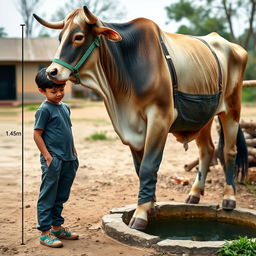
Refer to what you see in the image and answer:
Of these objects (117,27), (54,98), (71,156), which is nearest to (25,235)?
(71,156)

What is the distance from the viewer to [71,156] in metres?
4.05

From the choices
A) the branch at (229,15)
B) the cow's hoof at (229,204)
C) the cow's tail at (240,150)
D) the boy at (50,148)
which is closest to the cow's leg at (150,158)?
the boy at (50,148)

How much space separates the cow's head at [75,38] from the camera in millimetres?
3881

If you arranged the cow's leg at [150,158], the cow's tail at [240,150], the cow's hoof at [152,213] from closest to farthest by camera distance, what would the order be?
the cow's leg at [150,158], the cow's hoof at [152,213], the cow's tail at [240,150]

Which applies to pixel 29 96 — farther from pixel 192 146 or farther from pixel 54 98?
pixel 54 98

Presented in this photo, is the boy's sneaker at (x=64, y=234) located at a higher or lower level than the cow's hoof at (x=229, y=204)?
lower

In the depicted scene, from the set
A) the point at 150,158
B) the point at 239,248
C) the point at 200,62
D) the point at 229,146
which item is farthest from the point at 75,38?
the point at 229,146

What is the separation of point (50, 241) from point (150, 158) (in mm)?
1103

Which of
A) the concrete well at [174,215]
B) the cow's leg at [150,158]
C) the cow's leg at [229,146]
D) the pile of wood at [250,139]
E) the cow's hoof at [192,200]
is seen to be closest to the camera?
the concrete well at [174,215]

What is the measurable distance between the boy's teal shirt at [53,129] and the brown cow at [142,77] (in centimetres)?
29

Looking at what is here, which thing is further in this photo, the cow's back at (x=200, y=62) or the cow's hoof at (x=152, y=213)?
the cow's back at (x=200, y=62)

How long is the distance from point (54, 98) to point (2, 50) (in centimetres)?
1953

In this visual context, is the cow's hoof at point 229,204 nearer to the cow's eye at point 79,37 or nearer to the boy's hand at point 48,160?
the boy's hand at point 48,160

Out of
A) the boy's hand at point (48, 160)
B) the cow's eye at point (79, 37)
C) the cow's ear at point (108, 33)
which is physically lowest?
the boy's hand at point (48, 160)
